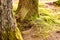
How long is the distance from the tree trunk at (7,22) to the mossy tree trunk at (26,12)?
2991mm

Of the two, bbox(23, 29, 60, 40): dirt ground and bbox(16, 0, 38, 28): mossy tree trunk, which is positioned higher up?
bbox(16, 0, 38, 28): mossy tree trunk

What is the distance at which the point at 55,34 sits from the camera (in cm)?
710

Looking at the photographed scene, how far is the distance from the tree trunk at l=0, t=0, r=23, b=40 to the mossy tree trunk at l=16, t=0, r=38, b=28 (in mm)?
2991

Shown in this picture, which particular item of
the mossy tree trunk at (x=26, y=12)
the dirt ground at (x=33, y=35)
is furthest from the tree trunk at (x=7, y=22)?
the mossy tree trunk at (x=26, y=12)

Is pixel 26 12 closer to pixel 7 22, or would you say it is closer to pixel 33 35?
pixel 33 35

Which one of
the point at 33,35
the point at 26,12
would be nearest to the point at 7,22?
the point at 33,35

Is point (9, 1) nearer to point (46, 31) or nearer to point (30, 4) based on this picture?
point (46, 31)

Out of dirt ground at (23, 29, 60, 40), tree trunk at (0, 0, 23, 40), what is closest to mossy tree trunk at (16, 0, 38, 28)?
dirt ground at (23, 29, 60, 40)

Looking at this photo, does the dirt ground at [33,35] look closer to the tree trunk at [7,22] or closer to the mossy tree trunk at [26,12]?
the mossy tree trunk at [26,12]

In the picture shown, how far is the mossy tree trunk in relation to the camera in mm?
7785

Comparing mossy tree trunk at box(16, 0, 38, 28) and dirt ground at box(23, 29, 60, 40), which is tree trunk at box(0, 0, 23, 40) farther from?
mossy tree trunk at box(16, 0, 38, 28)

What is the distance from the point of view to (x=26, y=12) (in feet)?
26.7

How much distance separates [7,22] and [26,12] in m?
3.57

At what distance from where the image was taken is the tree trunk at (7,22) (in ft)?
14.8
